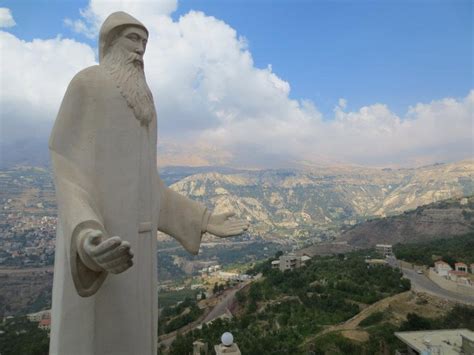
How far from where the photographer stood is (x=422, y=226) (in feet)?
279

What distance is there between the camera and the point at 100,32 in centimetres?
388

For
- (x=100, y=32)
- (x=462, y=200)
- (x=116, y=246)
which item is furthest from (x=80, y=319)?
(x=462, y=200)

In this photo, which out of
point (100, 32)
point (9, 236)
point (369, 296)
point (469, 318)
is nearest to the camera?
point (100, 32)

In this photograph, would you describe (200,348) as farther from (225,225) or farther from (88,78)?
(88,78)

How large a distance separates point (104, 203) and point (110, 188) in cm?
14

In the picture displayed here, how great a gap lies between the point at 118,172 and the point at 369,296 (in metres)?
35.4

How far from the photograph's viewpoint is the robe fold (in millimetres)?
3404

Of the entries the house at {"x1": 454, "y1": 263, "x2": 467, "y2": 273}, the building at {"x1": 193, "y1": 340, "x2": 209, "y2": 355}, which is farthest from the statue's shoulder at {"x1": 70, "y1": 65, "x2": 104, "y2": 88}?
the house at {"x1": 454, "y1": 263, "x2": 467, "y2": 273}

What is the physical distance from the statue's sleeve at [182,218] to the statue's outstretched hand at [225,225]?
0.25 feet

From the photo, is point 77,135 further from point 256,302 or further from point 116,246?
point 256,302

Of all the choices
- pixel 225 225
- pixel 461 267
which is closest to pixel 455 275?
pixel 461 267

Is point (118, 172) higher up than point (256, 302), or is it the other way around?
point (118, 172)

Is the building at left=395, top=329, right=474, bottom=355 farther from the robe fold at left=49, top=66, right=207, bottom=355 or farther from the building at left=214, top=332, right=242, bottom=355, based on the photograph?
the robe fold at left=49, top=66, right=207, bottom=355

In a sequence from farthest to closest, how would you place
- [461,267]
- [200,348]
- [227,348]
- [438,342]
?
1. [461,267]
2. [200,348]
3. [438,342]
4. [227,348]
